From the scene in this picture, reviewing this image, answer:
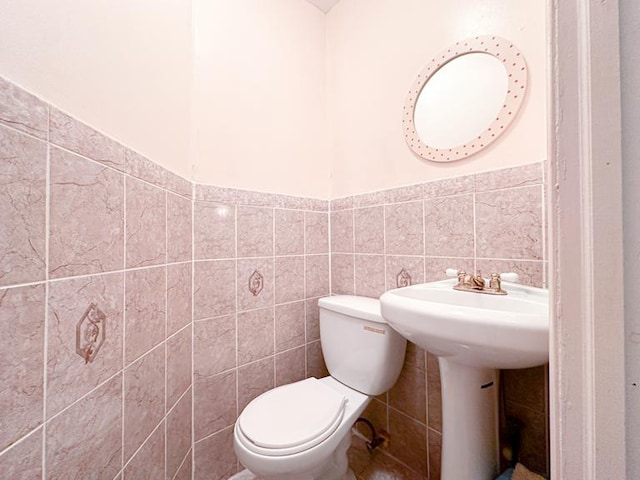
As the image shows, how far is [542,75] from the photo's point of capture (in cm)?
84

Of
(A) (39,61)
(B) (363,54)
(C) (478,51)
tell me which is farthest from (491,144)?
(A) (39,61)

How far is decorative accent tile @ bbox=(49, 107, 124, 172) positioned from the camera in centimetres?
51

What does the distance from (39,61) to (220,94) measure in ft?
2.53

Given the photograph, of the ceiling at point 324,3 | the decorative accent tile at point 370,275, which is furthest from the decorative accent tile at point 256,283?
the ceiling at point 324,3

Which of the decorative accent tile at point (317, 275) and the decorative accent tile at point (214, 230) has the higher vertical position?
the decorative accent tile at point (214, 230)

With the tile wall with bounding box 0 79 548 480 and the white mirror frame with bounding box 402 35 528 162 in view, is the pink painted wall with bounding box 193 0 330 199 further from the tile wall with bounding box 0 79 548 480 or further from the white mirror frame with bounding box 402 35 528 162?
the white mirror frame with bounding box 402 35 528 162

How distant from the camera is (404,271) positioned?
117 cm

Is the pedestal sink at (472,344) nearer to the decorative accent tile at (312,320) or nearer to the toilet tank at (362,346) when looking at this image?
the toilet tank at (362,346)

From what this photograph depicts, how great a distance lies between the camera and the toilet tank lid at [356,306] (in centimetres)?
109

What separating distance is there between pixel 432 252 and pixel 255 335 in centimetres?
87

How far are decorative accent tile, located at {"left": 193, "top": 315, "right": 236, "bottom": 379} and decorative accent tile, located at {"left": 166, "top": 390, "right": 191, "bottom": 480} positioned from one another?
107 mm

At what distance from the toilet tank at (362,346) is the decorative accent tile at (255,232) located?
41cm

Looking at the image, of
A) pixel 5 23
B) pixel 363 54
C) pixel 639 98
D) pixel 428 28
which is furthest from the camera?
pixel 363 54

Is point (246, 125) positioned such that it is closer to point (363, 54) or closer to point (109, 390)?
point (363, 54)
